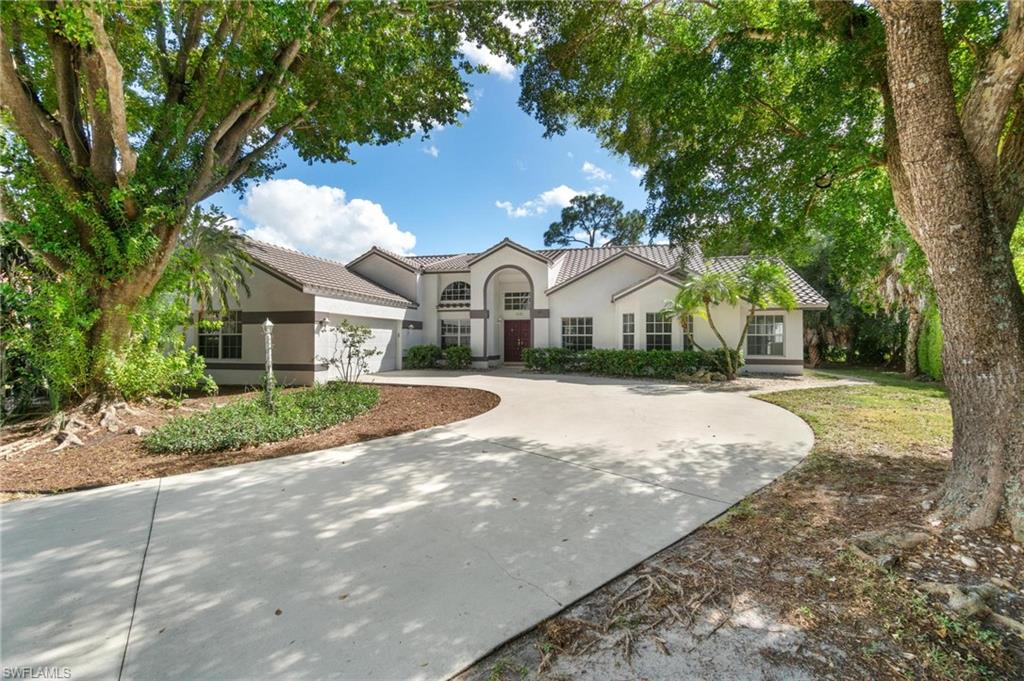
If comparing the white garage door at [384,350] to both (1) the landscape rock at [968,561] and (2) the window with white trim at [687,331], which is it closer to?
(2) the window with white trim at [687,331]

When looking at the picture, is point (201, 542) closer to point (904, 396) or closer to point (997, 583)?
point (997, 583)

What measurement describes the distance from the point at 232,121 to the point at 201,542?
30.2ft

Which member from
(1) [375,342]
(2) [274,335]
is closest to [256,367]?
(2) [274,335]

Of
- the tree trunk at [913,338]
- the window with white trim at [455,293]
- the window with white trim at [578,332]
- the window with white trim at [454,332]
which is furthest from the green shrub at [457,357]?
the tree trunk at [913,338]

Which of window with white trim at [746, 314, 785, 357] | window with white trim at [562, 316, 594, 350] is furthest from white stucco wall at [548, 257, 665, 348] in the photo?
window with white trim at [746, 314, 785, 357]

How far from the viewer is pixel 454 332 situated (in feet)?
70.1

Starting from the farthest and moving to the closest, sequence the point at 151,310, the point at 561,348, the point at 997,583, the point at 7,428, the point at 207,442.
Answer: the point at 561,348 → the point at 151,310 → the point at 7,428 → the point at 207,442 → the point at 997,583

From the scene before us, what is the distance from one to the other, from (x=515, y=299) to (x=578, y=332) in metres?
3.91

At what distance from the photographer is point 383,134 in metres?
11.7

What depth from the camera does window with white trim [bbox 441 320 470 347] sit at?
21219 millimetres

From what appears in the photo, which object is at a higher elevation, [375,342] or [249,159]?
[249,159]

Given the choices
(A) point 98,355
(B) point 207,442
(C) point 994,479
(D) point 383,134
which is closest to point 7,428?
(A) point 98,355

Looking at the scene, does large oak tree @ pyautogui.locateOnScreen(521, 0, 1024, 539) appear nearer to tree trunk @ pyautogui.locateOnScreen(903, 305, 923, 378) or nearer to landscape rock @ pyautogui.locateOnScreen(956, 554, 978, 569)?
landscape rock @ pyautogui.locateOnScreen(956, 554, 978, 569)

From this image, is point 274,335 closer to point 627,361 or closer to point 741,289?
point 627,361
